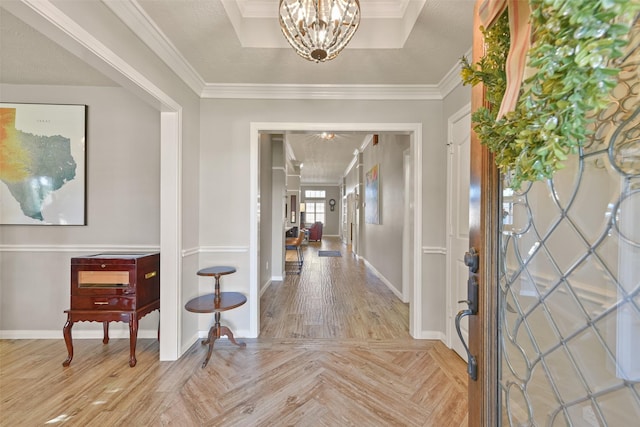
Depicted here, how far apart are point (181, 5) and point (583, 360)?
2497 millimetres

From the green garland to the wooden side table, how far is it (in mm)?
2300

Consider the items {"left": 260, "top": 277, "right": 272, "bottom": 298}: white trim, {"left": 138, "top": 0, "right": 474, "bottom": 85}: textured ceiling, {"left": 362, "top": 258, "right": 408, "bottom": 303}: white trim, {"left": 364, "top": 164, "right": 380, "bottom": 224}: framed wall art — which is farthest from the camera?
{"left": 364, "top": 164, "right": 380, "bottom": 224}: framed wall art

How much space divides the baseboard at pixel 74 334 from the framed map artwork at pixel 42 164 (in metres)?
1.09

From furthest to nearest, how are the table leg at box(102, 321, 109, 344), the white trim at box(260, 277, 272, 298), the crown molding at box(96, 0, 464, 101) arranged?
the white trim at box(260, 277, 272, 298) < the crown molding at box(96, 0, 464, 101) < the table leg at box(102, 321, 109, 344)

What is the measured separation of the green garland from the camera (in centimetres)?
38

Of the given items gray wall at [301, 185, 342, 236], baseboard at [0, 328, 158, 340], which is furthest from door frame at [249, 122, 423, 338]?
gray wall at [301, 185, 342, 236]

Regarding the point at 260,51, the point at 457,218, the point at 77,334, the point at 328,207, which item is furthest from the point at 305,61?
the point at 328,207

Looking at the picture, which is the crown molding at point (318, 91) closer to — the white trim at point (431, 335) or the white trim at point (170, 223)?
the white trim at point (170, 223)

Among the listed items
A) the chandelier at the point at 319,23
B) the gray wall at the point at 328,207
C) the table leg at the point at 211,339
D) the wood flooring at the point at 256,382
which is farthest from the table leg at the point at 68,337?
the gray wall at the point at 328,207

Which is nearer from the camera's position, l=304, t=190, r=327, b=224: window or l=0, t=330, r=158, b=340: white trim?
l=0, t=330, r=158, b=340: white trim

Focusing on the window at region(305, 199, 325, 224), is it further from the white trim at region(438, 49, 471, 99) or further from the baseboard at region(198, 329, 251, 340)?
the white trim at region(438, 49, 471, 99)

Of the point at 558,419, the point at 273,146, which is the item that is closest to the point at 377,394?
the point at 558,419

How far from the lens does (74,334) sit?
8.63 feet

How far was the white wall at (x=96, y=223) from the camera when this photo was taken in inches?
103
